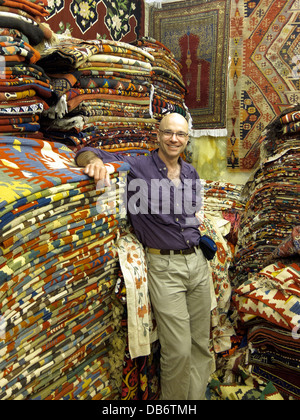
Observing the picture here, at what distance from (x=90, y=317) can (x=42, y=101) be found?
1.04 metres

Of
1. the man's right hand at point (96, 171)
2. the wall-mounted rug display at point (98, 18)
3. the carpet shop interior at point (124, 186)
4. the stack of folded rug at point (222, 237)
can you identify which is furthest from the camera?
the wall-mounted rug display at point (98, 18)

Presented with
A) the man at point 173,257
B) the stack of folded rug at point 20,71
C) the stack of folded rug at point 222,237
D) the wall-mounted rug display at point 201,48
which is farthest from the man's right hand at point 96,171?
the wall-mounted rug display at point 201,48

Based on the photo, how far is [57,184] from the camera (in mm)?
1256

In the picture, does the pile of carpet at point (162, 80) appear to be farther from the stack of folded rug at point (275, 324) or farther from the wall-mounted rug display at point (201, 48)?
the stack of folded rug at point (275, 324)

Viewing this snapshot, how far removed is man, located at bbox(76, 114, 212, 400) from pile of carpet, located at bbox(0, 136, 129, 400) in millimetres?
255

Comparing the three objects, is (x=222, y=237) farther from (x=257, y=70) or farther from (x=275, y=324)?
(x=257, y=70)

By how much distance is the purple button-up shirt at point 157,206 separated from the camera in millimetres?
1910

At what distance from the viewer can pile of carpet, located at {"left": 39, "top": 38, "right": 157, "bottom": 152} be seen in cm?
191

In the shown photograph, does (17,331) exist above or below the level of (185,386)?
above

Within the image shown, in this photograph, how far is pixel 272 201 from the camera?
2.71 meters

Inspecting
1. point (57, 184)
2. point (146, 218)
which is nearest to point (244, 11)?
point (146, 218)

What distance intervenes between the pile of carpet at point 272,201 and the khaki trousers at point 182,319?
754 millimetres

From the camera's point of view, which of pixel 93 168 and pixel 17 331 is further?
pixel 93 168

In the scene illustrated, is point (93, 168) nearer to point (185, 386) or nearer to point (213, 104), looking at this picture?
point (185, 386)
